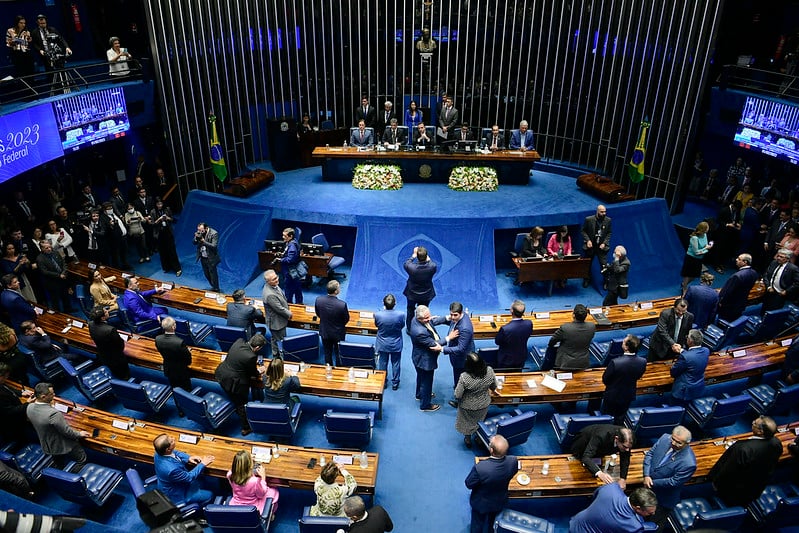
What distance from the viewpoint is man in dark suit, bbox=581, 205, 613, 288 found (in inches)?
435

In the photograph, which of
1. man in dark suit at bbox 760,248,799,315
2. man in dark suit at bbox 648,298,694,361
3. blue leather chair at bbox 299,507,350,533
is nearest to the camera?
blue leather chair at bbox 299,507,350,533

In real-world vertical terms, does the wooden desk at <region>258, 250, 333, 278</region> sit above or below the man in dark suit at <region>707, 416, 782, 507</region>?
below

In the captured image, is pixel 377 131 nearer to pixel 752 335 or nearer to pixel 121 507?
pixel 752 335

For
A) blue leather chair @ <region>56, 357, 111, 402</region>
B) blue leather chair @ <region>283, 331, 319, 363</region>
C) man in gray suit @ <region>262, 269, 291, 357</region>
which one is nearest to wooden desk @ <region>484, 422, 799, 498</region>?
blue leather chair @ <region>283, 331, 319, 363</region>

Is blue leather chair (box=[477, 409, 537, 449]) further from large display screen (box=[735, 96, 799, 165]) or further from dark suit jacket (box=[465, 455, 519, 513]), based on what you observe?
large display screen (box=[735, 96, 799, 165])

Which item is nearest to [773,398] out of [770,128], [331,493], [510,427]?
[510,427]

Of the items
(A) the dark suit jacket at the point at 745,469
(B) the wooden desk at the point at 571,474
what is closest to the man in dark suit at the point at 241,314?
(B) the wooden desk at the point at 571,474

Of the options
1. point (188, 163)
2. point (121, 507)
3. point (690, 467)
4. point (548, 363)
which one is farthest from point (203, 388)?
point (188, 163)

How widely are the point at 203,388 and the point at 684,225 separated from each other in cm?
1172

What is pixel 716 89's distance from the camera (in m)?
13.1

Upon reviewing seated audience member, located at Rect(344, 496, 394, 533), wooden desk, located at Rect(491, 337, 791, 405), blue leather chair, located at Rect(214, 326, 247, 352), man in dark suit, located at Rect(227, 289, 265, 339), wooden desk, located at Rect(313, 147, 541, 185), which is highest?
wooden desk, located at Rect(313, 147, 541, 185)

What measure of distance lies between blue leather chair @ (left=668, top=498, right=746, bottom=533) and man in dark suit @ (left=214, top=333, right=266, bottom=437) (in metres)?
5.10

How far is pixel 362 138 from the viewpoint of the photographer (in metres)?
14.8

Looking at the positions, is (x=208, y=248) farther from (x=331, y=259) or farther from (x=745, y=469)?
(x=745, y=469)
